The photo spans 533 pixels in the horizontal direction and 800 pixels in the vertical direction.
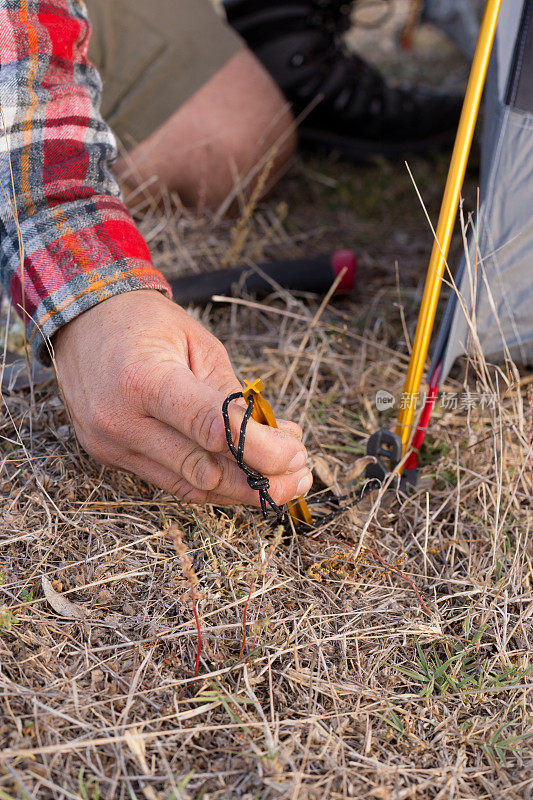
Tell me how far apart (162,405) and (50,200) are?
44 centimetres

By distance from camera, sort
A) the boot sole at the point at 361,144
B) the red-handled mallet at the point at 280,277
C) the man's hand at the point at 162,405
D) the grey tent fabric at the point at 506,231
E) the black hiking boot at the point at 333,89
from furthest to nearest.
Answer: the boot sole at the point at 361,144 → the black hiking boot at the point at 333,89 → the red-handled mallet at the point at 280,277 → the grey tent fabric at the point at 506,231 → the man's hand at the point at 162,405

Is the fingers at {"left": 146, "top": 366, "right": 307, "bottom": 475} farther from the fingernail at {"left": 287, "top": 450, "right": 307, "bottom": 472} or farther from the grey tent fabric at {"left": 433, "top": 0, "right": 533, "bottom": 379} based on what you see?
the grey tent fabric at {"left": 433, "top": 0, "right": 533, "bottom": 379}

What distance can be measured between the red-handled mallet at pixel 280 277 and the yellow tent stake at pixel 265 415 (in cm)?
73

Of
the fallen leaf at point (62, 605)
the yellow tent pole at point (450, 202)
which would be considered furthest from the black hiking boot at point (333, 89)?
the fallen leaf at point (62, 605)

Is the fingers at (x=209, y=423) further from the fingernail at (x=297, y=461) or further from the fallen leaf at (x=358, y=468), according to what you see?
the fallen leaf at (x=358, y=468)

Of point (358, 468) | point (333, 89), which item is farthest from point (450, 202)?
point (333, 89)

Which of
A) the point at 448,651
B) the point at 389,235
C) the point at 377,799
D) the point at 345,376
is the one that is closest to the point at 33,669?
the point at 377,799

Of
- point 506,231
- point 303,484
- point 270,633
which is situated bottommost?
point 270,633

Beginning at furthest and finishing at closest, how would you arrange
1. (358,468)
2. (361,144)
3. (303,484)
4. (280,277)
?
(361,144), (280,277), (358,468), (303,484)

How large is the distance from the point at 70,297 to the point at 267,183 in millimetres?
1378

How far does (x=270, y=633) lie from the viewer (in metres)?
0.95

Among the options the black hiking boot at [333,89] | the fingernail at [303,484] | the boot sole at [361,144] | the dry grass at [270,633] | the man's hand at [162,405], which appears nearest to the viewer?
the dry grass at [270,633]

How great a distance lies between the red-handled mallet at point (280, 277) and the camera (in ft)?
5.51

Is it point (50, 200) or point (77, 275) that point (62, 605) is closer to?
point (77, 275)
